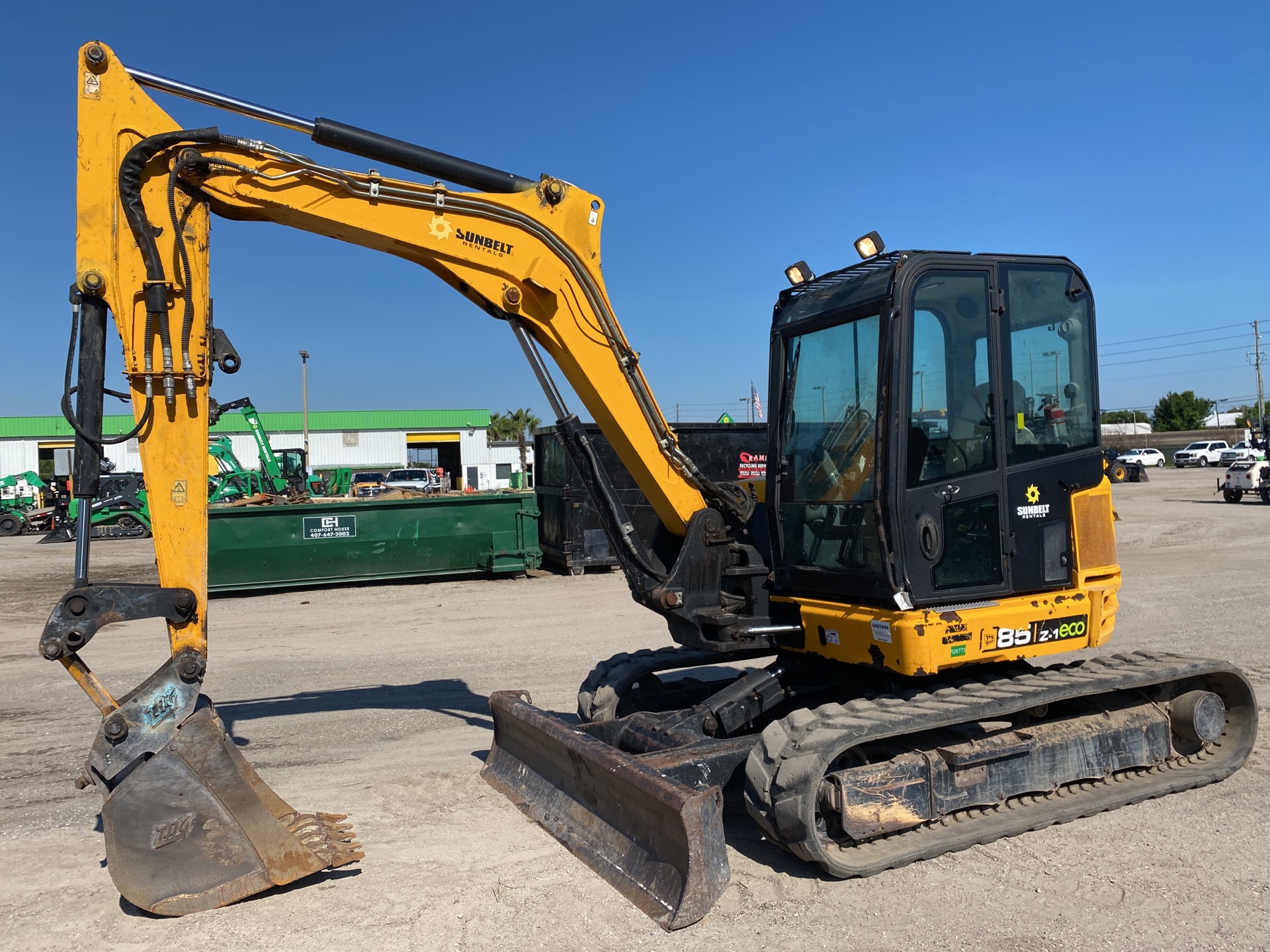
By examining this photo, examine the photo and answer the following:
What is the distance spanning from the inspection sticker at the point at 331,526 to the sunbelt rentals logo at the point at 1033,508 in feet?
39.4

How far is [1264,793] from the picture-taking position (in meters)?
5.45

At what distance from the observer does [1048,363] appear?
5.37 meters

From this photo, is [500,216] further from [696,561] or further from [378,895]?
[378,895]

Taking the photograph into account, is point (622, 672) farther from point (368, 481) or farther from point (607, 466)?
point (368, 481)

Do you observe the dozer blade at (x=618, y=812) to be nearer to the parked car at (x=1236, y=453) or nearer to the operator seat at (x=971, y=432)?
the operator seat at (x=971, y=432)

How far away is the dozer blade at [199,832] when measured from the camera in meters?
4.07

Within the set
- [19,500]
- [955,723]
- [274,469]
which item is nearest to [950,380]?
[955,723]

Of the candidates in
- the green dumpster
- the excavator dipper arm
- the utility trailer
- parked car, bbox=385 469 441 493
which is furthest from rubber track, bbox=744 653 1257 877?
parked car, bbox=385 469 441 493

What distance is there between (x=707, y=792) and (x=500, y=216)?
3132 millimetres

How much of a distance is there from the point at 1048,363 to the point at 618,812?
3.28 metres

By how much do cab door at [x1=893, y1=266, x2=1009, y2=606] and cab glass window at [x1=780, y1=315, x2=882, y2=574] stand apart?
7.2 inches

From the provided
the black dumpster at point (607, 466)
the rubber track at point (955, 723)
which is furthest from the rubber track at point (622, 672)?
the black dumpster at point (607, 466)

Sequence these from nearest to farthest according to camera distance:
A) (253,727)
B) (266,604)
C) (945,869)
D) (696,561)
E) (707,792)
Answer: (707,792)
(945,869)
(696,561)
(253,727)
(266,604)

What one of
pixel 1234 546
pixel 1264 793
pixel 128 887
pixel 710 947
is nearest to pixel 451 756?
pixel 128 887
